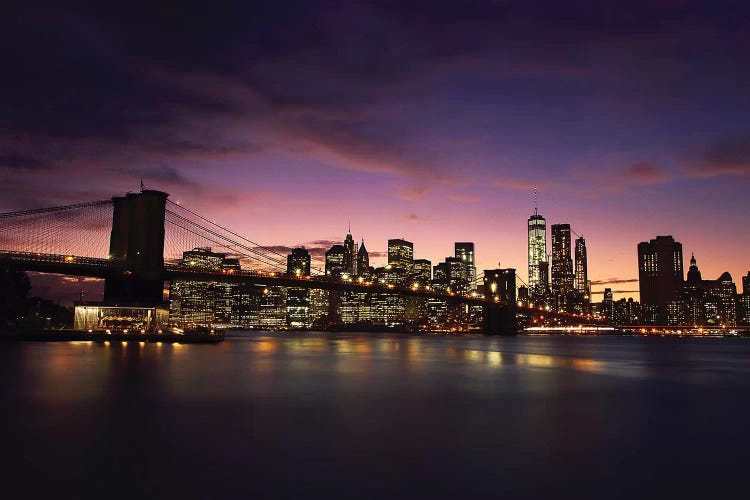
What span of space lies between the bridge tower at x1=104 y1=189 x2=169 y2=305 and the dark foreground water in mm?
40812

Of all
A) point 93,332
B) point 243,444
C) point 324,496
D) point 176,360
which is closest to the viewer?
point 324,496

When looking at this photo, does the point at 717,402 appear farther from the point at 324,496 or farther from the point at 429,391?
the point at 324,496

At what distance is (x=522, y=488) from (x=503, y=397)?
15.2 metres

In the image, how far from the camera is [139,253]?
72938mm

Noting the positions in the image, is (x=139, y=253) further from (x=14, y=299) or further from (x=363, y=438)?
(x=363, y=438)

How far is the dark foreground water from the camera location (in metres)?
11.9

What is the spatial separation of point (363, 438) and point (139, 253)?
2462 inches

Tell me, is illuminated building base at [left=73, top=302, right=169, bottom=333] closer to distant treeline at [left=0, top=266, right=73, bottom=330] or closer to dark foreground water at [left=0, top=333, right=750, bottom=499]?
distant treeline at [left=0, top=266, right=73, bottom=330]

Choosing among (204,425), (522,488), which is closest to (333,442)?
(204,425)

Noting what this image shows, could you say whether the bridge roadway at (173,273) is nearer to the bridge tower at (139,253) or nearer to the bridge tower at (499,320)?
the bridge tower at (139,253)

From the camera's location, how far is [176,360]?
4388cm

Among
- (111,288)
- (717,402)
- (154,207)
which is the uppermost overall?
(154,207)

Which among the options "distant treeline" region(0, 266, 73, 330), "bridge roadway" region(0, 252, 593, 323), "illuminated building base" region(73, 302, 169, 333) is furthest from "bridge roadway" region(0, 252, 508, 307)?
"illuminated building base" region(73, 302, 169, 333)

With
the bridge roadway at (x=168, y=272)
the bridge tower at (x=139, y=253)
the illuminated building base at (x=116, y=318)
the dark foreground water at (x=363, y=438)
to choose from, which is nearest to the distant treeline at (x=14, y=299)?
the bridge roadway at (x=168, y=272)
